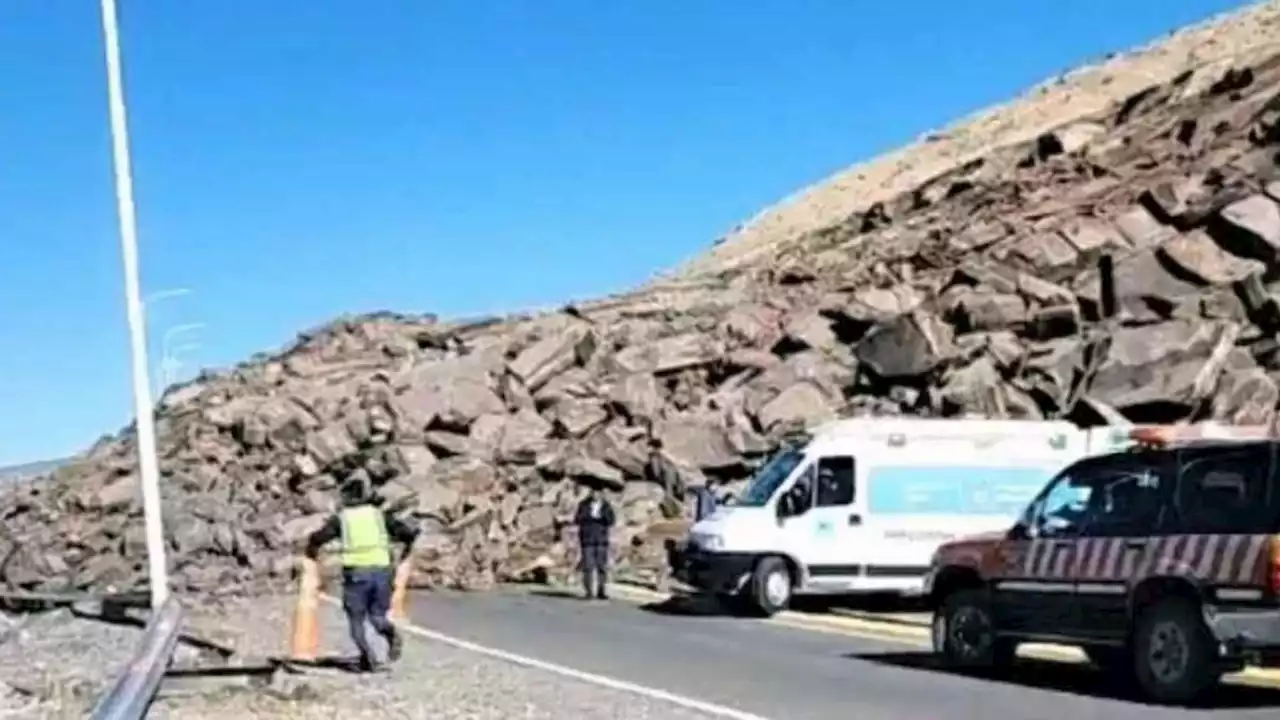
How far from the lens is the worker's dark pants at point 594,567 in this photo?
33.7 meters

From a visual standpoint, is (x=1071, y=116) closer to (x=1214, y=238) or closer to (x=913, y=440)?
(x=1214, y=238)

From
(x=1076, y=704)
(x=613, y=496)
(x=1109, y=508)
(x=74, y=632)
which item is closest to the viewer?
(x=1076, y=704)

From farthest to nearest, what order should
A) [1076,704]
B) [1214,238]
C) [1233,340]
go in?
[1214,238] → [1233,340] → [1076,704]

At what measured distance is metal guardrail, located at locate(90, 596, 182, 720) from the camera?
1134cm

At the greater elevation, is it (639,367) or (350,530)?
(639,367)

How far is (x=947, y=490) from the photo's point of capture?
96.5ft

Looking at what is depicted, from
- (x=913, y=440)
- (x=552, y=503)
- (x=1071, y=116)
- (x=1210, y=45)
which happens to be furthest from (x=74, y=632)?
(x=1210, y=45)

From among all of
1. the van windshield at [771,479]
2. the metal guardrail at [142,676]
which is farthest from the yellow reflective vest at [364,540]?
the van windshield at [771,479]

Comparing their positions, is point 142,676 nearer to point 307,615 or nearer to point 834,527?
point 307,615

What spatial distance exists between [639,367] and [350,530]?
32.6 metres

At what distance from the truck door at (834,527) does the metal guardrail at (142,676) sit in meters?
12.3

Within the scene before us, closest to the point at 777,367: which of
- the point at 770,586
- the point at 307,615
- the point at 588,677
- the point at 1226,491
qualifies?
the point at 770,586

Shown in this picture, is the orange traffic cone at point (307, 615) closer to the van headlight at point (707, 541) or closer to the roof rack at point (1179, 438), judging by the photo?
the roof rack at point (1179, 438)

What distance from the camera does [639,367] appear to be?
50.4 m
